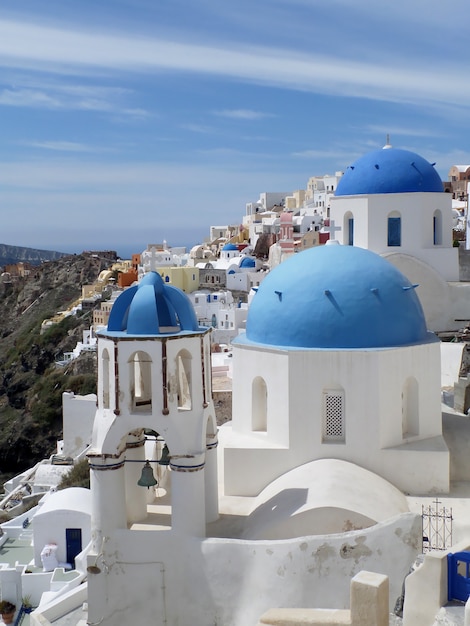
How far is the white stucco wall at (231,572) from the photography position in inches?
341

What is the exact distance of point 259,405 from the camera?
1157cm

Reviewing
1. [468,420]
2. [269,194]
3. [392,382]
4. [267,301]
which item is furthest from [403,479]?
[269,194]

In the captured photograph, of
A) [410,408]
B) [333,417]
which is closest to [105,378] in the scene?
[333,417]

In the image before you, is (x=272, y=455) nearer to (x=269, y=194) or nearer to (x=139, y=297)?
(x=139, y=297)

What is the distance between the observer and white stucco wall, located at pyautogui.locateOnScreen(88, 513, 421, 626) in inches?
341

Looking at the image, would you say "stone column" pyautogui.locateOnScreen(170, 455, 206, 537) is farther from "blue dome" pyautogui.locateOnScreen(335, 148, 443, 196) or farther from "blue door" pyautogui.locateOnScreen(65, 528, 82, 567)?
"blue dome" pyautogui.locateOnScreen(335, 148, 443, 196)

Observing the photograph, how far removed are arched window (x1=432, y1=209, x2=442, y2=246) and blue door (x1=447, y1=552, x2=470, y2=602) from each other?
13.1m

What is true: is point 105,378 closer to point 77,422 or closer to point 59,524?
point 59,524

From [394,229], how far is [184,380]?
9668 millimetres

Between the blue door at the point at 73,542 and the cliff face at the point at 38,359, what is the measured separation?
24.6 metres

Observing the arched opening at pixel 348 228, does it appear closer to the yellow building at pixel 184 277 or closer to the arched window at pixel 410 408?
the arched window at pixel 410 408

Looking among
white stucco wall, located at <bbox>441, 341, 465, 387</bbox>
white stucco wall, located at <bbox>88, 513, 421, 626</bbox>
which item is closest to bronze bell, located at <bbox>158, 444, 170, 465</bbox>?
white stucco wall, located at <bbox>88, 513, 421, 626</bbox>

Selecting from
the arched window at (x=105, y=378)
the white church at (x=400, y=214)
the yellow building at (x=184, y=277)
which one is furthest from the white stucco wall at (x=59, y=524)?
the yellow building at (x=184, y=277)

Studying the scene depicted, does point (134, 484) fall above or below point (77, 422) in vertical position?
above
